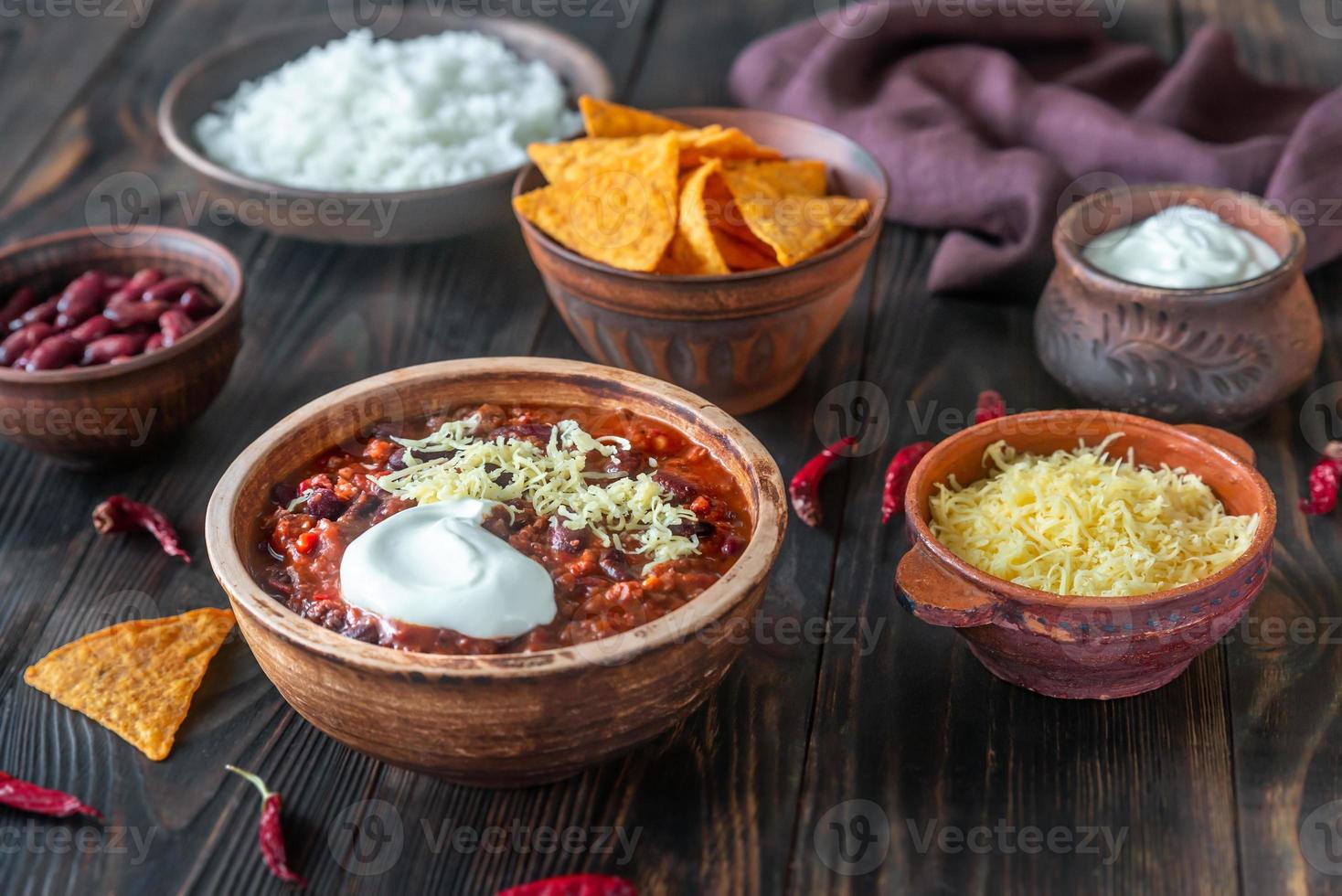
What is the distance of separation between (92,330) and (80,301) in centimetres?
13

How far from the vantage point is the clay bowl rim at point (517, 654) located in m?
1.74

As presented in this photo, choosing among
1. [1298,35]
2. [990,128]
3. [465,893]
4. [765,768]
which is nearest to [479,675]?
[465,893]

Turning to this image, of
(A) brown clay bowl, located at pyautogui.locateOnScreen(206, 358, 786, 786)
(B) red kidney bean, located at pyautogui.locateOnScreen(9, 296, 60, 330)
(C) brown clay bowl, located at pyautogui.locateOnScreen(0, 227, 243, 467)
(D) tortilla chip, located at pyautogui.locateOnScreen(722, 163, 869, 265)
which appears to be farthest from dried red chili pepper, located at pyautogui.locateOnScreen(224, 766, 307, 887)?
(D) tortilla chip, located at pyautogui.locateOnScreen(722, 163, 869, 265)

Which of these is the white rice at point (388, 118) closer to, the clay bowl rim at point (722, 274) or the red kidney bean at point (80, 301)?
the clay bowl rim at point (722, 274)

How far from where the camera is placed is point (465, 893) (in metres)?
1.93

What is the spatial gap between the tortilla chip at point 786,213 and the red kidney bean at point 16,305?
154 centimetres

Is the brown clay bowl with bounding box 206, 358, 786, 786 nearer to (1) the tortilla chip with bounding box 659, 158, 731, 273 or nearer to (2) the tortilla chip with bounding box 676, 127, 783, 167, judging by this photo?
(1) the tortilla chip with bounding box 659, 158, 731, 273

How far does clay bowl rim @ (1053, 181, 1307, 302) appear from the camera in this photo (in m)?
2.66

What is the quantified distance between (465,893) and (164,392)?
1.31 m

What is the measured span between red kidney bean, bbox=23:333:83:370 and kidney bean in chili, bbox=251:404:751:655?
787mm

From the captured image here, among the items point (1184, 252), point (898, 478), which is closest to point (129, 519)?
point (898, 478)

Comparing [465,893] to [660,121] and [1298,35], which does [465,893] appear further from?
[1298,35]

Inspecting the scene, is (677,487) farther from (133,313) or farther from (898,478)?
(133,313)

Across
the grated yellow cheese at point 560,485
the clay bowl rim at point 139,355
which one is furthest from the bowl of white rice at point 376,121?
the grated yellow cheese at point 560,485
